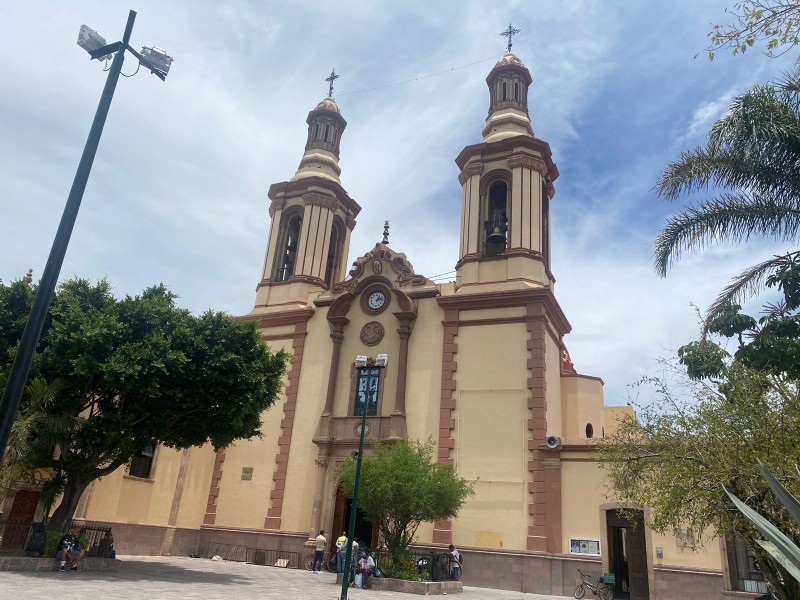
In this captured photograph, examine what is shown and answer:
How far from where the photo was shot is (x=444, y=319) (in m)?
24.9

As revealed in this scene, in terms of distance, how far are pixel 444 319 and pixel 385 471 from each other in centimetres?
815

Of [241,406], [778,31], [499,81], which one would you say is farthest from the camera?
[499,81]

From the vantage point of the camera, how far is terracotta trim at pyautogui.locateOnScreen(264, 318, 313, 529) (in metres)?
24.1

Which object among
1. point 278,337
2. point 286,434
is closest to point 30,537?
point 286,434

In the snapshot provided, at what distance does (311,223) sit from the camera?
3005 centimetres

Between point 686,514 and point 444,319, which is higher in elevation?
point 444,319

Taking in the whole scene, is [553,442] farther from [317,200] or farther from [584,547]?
[317,200]

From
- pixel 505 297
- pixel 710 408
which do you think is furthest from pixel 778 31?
pixel 505 297

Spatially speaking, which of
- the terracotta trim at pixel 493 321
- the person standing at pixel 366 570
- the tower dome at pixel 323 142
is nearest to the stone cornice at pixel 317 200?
the tower dome at pixel 323 142

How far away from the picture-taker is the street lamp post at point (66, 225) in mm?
6111

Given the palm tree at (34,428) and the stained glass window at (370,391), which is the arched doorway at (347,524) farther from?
the palm tree at (34,428)

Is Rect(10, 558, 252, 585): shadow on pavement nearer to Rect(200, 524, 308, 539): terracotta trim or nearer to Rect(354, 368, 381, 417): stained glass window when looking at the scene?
Rect(200, 524, 308, 539): terracotta trim

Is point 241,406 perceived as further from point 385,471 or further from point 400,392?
point 400,392

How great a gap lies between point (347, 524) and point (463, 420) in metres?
5.98
